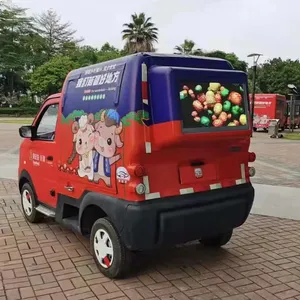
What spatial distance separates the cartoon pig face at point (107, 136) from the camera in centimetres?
390

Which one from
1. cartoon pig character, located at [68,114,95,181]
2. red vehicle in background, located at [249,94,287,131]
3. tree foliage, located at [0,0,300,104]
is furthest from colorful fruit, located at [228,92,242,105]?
tree foliage, located at [0,0,300,104]

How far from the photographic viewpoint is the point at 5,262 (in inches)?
179

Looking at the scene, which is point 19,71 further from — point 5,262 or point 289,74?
point 5,262

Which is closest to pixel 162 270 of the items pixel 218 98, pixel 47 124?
pixel 218 98

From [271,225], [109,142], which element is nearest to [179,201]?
[109,142]

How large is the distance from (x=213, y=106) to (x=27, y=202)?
136 inches

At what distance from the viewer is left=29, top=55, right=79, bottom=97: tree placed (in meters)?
56.5

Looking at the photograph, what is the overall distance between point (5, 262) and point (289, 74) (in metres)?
62.0

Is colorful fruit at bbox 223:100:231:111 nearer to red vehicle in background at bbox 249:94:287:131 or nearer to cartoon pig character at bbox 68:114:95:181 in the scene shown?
cartoon pig character at bbox 68:114:95:181

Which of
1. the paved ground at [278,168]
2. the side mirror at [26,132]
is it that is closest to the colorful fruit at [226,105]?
the side mirror at [26,132]

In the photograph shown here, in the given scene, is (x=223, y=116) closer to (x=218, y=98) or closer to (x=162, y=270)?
(x=218, y=98)

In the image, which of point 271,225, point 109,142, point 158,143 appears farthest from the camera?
point 271,225

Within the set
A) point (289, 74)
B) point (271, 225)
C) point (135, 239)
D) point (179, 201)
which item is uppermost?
point (289, 74)

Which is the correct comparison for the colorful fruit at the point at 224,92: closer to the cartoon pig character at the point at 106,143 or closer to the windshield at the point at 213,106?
the windshield at the point at 213,106
